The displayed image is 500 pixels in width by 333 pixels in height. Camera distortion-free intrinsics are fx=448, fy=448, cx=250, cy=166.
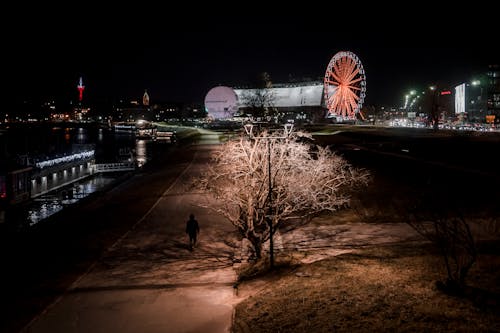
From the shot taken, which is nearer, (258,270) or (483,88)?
(258,270)

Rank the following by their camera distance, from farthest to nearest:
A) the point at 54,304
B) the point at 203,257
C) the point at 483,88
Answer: the point at 483,88 → the point at 203,257 → the point at 54,304

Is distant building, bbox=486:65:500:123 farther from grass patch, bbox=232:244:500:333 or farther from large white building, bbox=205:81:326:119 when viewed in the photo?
grass patch, bbox=232:244:500:333

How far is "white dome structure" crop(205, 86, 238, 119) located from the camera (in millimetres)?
171125

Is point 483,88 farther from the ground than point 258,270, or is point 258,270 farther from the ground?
point 483,88

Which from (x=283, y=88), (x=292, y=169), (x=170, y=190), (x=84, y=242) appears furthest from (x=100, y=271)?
(x=283, y=88)

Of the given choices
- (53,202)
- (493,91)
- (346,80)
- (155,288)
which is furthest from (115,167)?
(493,91)

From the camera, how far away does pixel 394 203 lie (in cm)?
2333

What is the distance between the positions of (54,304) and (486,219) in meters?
16.5

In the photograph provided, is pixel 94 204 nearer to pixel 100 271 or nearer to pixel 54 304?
pixel 100 271

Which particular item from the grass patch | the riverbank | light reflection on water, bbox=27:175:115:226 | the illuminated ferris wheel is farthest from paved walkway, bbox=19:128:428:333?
the illuminated ferris wheel

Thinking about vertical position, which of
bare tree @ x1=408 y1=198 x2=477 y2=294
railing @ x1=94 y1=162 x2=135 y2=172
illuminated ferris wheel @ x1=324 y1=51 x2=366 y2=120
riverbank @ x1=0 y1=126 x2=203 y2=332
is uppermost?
illuminated ferris wheel @ x1=324 y1=51 x2=366 y2=120

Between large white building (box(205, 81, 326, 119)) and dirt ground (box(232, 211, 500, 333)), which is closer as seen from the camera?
dirt ground (box(232, 211, 500, 333))

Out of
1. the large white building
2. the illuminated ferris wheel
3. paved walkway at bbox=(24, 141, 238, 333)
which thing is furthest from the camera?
the large white building

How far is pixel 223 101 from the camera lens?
17212 cm
